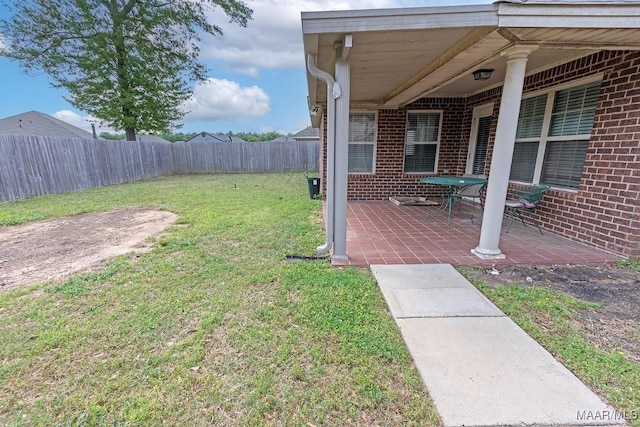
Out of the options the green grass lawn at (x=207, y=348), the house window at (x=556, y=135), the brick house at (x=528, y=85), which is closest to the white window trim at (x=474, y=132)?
the brick house at (x=528, y=85)

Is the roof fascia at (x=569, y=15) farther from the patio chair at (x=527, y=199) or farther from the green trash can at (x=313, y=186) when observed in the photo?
the green trash can at (x=313, y=186)

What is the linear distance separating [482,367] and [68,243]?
5.19 meters

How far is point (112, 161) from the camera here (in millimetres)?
11008

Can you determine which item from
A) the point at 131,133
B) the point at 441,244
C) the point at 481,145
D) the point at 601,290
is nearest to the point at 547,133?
the point at 481,145

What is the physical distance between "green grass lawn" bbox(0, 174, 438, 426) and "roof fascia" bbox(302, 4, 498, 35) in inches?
90.2

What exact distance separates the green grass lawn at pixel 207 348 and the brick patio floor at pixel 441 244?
751 millimetres

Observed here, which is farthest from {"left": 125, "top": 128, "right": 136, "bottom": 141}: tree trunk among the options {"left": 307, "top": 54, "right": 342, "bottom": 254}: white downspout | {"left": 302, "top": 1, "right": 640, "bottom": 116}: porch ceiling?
{"left": 307, "top": 54, "right": 342, "bottom": 254}: white downspout

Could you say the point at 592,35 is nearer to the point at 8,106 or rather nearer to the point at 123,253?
the point at 123,253

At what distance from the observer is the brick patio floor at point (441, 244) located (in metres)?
3.31

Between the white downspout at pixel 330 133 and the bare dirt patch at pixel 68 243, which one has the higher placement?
the white downspout at pixel 330 133

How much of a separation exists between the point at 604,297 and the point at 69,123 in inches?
1466

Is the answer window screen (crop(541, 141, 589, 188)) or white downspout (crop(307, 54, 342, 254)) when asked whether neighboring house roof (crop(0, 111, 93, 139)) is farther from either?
window screen (crop(541, 141, 589, 188))

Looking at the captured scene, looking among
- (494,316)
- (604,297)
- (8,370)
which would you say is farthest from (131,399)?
(604,297)

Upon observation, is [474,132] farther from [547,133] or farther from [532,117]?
[547,133]
